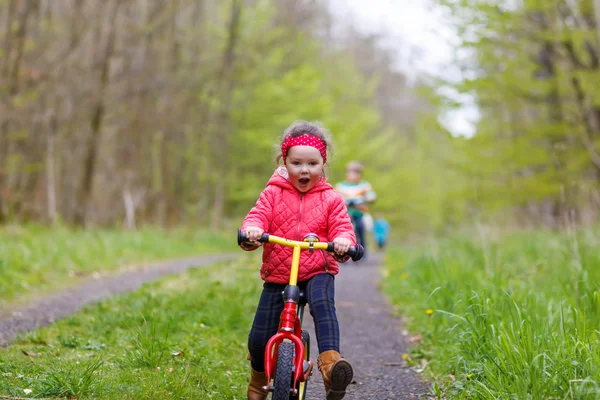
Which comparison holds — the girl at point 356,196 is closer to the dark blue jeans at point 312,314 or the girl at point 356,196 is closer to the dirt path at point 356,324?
the dirt path at point 356,324

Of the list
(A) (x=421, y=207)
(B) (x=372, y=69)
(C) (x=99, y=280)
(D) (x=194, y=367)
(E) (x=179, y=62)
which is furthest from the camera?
(B) (x=372, y=69)

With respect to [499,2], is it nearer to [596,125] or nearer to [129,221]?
[596,125]

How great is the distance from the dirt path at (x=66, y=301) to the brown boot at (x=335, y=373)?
2.85 m

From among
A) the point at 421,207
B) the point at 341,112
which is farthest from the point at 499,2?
the point at 421,207

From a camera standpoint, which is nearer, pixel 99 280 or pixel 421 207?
pixel 99 280

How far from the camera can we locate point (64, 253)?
994cm

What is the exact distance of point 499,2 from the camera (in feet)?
40.0

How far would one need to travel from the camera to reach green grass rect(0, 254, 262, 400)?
3566mm

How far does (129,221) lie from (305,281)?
1338 cm

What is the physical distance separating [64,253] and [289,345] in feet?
25.2

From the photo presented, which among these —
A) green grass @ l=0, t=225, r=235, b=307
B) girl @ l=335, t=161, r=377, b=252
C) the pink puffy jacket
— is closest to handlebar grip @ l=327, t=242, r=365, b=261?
the pink puffy jacket

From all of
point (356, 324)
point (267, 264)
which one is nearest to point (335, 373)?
point (267, 264)

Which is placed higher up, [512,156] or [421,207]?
[512,156]

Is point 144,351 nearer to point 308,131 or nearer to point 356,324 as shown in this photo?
point 308,131
